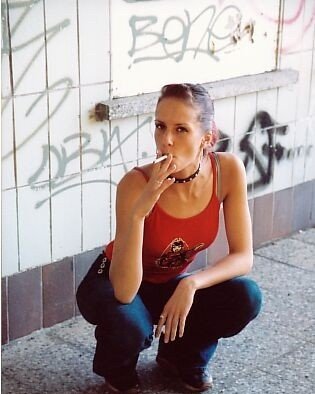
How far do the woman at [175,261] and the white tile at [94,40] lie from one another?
0.75 meters

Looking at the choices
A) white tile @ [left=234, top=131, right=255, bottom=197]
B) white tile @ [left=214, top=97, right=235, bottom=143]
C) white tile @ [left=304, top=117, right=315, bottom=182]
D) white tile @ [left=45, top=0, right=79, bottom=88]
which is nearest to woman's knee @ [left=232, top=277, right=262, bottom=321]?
white tile @ [left=45, top=0, right=79, bottom=88]

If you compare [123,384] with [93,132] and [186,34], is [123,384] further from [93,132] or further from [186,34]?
[186,34]

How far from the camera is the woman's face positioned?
2795 millimetres

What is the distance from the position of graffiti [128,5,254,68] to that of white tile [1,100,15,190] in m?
0.74

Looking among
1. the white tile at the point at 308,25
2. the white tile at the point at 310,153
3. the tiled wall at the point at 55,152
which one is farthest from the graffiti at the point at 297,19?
the tiled wall at the point at 55,152

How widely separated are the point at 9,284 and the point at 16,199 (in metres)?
0.37

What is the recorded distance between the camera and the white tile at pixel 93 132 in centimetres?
357

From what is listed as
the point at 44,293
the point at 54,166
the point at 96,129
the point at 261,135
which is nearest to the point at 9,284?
the point at 44,293

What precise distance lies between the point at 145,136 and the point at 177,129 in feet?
3.58

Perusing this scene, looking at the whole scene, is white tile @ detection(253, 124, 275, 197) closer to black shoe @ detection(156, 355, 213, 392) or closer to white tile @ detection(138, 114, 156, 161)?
white tile @ detection(138, 114, 156, 161)

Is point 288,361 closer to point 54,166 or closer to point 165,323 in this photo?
point 165,323

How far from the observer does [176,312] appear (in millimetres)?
2828

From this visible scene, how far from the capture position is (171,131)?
280 centimetres

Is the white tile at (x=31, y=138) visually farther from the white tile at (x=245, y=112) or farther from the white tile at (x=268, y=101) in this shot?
the white tile at (x=268, y=101)
